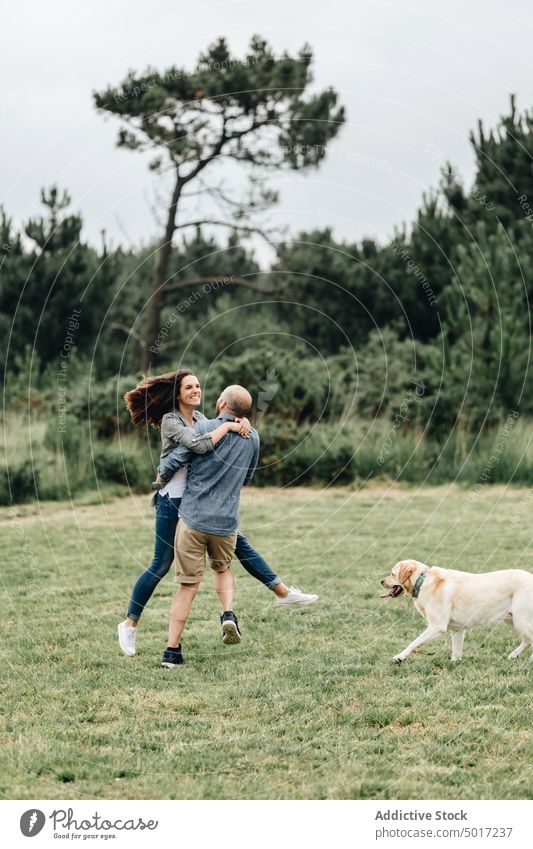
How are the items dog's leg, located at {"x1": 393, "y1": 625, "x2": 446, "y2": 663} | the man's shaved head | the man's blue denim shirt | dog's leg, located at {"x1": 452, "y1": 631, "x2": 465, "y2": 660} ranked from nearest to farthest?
dog's leg, located at {"x1": 393, "y1": 625, "x2": 446, "y2": 663}
dog's leg, located at {"x1": 452, "y1": 631, "x2": 465, "y2": 660}
the man's blue denim shirt
the man's shaved head

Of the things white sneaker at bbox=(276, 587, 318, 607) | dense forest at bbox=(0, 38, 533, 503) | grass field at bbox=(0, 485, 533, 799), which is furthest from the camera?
dense forest at bbox=(0, 38, 533, 503)

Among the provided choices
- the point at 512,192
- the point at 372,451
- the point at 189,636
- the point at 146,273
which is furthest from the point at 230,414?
the point at 146,273

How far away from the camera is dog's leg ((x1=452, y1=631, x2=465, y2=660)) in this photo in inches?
331

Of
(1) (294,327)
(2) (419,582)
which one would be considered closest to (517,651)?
(2) (419,582)

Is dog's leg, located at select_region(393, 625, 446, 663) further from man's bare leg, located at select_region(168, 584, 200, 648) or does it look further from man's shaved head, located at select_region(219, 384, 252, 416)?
man's shaved head, located at select_region(219, 384, 252, 416)

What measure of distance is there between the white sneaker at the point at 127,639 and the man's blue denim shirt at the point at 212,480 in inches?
48.3

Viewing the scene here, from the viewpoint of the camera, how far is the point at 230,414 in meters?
8.71

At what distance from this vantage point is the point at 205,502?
8.55m

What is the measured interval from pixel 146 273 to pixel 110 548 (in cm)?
2371

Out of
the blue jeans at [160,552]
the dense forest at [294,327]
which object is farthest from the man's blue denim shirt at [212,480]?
the dense forest at [294,327]

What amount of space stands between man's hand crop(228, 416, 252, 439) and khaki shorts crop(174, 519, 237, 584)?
2.80 feet

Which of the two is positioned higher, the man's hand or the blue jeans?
the man's hand

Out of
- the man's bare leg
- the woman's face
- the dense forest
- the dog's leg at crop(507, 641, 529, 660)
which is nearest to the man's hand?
the woman's face

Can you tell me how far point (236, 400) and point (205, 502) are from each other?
872 mm
